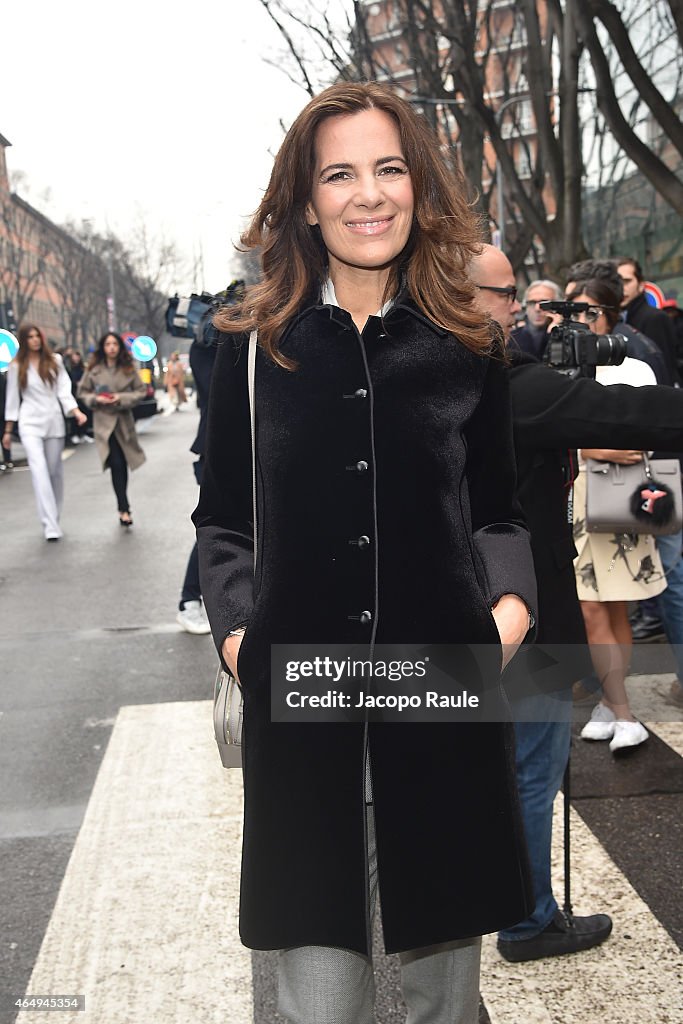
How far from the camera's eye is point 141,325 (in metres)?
70.9

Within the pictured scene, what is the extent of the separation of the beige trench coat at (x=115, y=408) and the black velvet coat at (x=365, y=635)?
29.6ft

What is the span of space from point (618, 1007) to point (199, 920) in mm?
1189

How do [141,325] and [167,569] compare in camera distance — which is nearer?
[167,569]

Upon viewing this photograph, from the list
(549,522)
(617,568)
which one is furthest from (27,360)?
(549,522)

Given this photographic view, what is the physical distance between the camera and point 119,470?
1098cm

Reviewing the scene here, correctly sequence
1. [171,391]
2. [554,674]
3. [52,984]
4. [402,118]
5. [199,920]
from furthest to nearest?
[171,391], [199,920], [52,984], [554,674], [402,118]

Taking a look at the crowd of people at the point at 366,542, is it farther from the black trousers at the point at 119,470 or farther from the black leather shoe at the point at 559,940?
the black trousers at the point at 119,470

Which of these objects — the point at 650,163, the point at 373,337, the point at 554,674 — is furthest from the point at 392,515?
the point at 650,163

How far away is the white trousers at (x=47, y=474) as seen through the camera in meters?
10.3

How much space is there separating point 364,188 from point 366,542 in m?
0.63

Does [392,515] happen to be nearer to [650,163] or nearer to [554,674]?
[554,674]

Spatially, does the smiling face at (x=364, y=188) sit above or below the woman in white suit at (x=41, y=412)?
above

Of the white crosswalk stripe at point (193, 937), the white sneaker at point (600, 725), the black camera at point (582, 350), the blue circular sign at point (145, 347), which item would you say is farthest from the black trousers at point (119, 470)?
the blue circular sign at point (145, 347)

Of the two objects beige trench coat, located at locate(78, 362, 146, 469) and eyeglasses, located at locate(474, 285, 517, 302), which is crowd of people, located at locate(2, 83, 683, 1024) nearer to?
eyeglasses, located at locate(474, 285, 517, 302)
